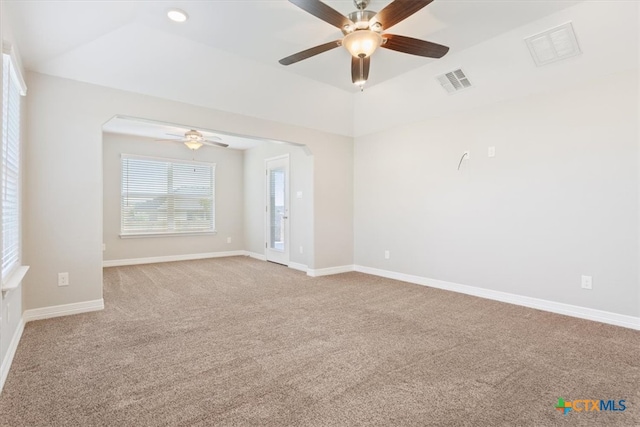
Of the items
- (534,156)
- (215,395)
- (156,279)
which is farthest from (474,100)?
(156,279)

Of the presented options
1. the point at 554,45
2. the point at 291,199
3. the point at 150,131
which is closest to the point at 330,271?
the point at 291,199

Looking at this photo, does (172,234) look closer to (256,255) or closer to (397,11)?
(256,255)

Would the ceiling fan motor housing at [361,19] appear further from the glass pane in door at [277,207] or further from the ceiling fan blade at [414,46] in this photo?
the glass pane in door at [277,207]

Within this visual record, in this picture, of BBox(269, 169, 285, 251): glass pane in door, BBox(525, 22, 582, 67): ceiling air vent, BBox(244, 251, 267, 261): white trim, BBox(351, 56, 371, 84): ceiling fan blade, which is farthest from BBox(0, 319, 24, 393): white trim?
BBox(525, 22, 582, 67): ceiling air vent

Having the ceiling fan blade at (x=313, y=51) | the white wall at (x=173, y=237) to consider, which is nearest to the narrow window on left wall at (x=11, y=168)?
the ceiling fan blade at (x=313, y=51)

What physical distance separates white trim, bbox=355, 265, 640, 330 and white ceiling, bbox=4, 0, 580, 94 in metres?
2.95

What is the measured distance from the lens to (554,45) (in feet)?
10.4

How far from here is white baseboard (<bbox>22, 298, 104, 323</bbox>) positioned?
10.7 feet

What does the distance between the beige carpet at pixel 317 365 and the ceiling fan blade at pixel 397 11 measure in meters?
2.51

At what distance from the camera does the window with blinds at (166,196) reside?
661 cm

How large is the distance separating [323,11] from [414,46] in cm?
87

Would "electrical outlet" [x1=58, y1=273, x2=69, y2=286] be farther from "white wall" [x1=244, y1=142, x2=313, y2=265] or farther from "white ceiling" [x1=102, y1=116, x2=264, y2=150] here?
"white wall" [x1=244, y1=142, x2=313, y2=265]

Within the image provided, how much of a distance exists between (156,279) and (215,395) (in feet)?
12.5

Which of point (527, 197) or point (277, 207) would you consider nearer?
point (527, 197)
